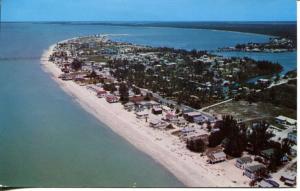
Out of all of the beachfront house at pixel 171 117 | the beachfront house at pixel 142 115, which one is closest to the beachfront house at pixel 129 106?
the beachfront house at pixel 142 115

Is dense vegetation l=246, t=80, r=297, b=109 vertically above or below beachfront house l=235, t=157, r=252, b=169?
above

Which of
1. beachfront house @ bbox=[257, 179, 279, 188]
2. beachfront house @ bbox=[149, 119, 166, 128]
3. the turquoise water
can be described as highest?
the turquoise water

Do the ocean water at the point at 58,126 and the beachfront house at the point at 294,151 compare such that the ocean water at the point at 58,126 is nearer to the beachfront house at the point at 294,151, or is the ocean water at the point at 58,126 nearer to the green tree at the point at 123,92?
the green tree at the point at 123,92

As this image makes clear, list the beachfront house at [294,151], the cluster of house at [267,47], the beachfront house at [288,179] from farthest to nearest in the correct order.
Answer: the cluster of house at [267,47], the beachfront house at [294,151], the beachfront house at [288,179]

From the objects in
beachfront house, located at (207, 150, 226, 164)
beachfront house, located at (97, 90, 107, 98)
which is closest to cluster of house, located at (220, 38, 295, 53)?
beachfront house, located at (207, 150, 226, 164)

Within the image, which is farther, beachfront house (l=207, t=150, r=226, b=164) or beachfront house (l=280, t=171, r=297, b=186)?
beachfront house (l=207, t=150, r=226, b=164)

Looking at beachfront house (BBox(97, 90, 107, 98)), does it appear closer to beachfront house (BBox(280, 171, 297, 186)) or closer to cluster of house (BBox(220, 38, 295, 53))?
cluster of house (BBox(220, 38, 295, 53))

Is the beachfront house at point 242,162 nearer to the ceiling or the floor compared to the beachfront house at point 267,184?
nearer to the ceiling

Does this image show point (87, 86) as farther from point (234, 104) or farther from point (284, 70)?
point (284, 70)
